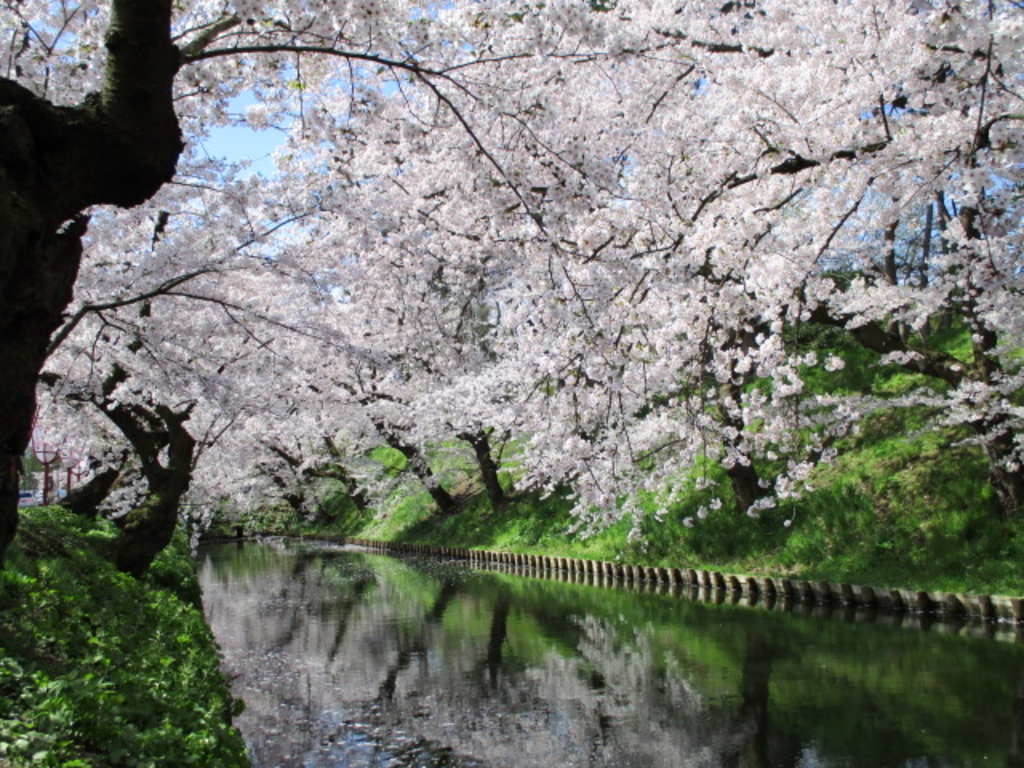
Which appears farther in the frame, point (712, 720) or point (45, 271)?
point (712, 720)

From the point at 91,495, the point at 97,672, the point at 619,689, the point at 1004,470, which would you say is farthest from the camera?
the point at 91,495

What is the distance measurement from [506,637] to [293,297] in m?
6.79

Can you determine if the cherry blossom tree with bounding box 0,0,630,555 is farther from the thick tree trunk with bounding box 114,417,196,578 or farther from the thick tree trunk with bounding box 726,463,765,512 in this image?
the thick tree trunk with bounding box 726,463,765,512

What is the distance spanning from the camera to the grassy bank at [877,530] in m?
12.1

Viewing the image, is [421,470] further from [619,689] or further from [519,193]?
[519,193]

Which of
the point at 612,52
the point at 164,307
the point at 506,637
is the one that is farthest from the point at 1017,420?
the point at 164,307

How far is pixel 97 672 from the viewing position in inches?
206

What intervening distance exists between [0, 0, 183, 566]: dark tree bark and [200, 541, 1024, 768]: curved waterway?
16.1ft

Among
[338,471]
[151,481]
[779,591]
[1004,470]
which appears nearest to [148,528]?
[151,481]

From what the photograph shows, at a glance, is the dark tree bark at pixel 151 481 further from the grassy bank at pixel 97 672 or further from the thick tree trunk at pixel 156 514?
the grassy bank at pixel 97 672

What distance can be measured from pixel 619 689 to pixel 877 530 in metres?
6.79

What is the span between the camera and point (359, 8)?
4.92 m

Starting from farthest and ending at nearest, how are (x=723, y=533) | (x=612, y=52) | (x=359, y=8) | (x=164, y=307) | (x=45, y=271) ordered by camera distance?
(x=723, y=533), (x=164, y=307), (x=612, y=52), (x=359, y=8), (x=45, y=271)

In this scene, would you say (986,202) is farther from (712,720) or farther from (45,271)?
(45,271)
